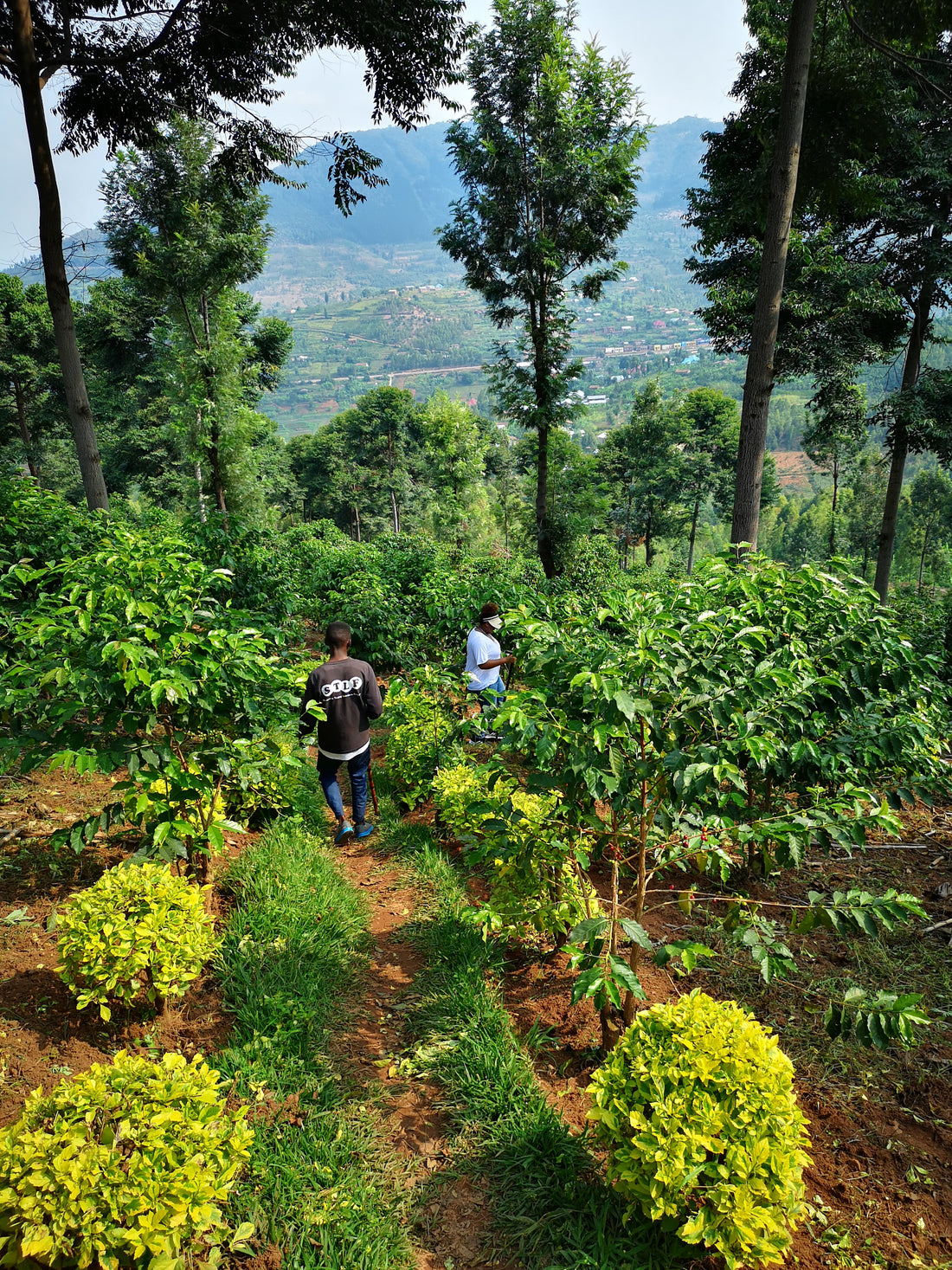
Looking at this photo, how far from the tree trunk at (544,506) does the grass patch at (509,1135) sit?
10.8 m

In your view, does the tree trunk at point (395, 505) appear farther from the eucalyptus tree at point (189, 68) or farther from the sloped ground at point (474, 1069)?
the sloped ground at point (474, 1069)

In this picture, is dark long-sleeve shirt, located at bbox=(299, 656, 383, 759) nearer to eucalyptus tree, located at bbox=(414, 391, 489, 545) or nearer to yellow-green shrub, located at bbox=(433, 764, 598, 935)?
yellow-green shrub, located at bbox=(433, 764, 598, 935)

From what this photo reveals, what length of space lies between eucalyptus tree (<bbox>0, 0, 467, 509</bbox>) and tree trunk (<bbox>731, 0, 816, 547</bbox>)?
11.6ft

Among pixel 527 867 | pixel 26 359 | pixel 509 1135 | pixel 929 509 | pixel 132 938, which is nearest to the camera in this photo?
pixel 509 1135

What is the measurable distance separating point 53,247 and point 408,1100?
8.63m

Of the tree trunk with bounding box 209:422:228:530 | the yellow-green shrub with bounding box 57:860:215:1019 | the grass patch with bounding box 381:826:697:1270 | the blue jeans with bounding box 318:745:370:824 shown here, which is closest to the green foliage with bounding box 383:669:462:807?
the blue jeans with bounding box 318:745:370:824

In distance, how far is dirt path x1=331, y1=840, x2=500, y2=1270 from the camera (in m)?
2.31

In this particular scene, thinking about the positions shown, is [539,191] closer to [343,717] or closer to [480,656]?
[480,656]

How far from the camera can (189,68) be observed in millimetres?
7527

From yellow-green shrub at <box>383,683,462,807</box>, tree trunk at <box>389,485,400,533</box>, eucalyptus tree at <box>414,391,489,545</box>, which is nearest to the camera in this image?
yellow-green shrub at <box>383,683,462,807</box>

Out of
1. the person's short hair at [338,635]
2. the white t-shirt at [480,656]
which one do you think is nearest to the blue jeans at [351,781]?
the person's short hair at [338,635]

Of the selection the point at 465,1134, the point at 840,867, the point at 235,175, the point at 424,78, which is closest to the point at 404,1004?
the point at 465,1134

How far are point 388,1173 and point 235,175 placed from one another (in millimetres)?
10336

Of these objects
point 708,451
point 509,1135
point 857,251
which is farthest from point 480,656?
point 708,451
